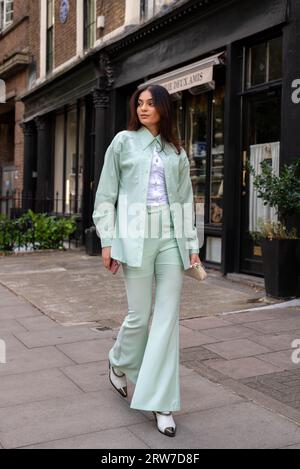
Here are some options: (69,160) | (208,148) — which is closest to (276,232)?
(208,148)

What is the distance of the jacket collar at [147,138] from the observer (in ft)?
12.1

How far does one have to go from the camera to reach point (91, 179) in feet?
44.4

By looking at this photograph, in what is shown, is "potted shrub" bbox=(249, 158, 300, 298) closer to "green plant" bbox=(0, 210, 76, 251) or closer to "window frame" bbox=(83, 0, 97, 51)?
"green plant" bbox=(0, 210, 76, 251)

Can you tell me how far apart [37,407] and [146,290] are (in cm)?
108

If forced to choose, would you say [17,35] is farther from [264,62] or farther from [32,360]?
[32,360]

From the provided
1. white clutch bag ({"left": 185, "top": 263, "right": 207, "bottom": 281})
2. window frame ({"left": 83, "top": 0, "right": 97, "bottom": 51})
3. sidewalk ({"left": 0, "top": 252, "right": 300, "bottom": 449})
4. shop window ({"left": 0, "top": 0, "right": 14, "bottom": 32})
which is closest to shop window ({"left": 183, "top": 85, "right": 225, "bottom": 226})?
sidewalk ({"left": 0, "top": 252, "right": 300, "bottom": 449})

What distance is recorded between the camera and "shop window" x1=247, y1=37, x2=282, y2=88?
26.8ft

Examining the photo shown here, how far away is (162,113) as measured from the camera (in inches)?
144

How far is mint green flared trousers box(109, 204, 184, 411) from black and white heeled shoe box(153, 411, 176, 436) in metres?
0.05

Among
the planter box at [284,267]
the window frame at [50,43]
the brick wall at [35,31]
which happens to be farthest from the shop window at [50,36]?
the planter box at [284,267]

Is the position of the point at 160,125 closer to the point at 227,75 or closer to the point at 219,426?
the point at 219,426

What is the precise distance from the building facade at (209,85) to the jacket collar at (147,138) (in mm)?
4030

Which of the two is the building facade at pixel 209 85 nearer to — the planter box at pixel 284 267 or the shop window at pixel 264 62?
the shop window at pixel 264 62

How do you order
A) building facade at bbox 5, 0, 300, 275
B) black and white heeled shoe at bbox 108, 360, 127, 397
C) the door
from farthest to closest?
Answer: the door, building facade at bbox 5, 0, 300, 275, black and white heeled shoe at bbox 108, 360, 127, 397
